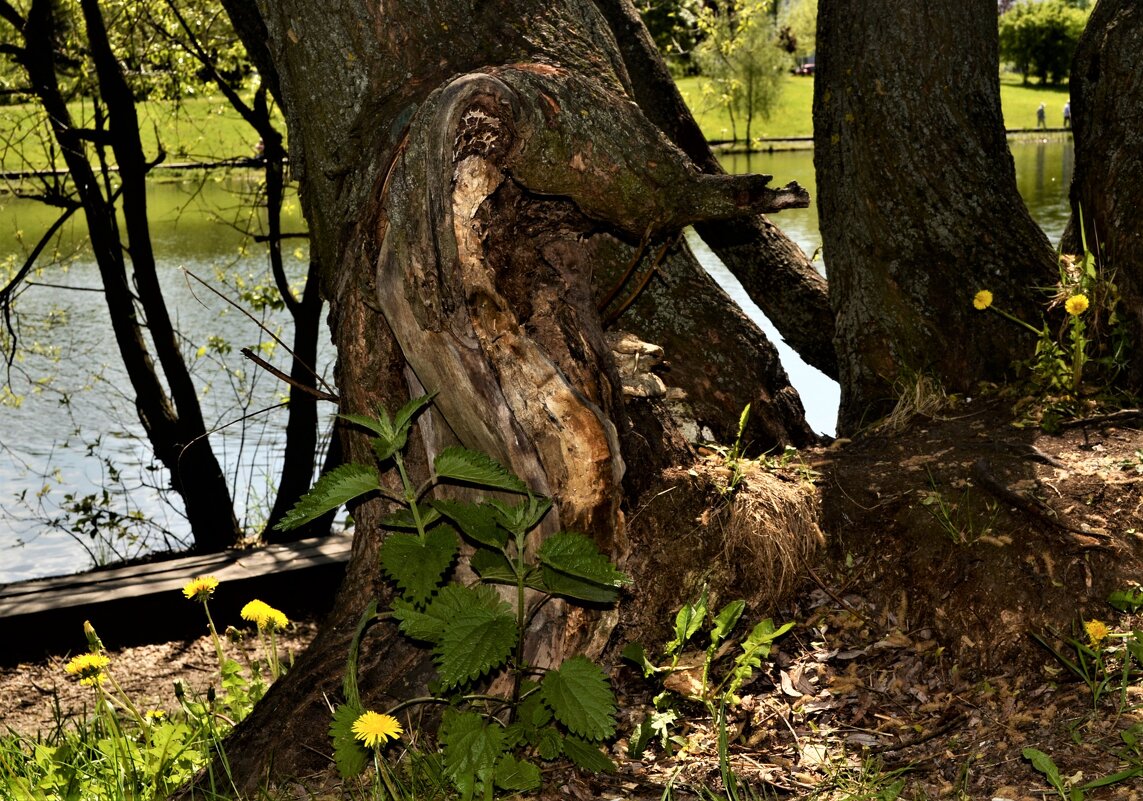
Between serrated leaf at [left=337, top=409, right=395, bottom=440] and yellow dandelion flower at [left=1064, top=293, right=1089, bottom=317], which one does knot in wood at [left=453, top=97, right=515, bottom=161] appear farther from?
yellow dandelion flower at [left=1064, top=293, right=1089, bottom=317]

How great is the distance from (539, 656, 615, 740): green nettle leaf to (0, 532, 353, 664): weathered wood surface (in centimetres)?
307

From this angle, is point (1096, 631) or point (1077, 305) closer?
point (1096, 631)

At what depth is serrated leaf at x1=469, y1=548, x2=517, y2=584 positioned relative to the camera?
8.34 feet

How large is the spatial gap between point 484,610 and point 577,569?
229 millimetres

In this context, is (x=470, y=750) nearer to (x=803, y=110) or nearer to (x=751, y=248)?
(x=751, y=248)

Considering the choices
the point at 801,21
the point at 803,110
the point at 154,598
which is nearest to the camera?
the point at 154,598

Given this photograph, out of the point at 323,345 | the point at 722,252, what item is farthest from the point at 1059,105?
the point at 722,252

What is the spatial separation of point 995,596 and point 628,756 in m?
1.07

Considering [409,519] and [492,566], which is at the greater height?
[409,519]

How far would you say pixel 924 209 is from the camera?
4004mm

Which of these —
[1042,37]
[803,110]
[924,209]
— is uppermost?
[1042,37]

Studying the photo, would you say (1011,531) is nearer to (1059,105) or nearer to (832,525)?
(832,525)

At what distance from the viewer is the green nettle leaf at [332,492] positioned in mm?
2436

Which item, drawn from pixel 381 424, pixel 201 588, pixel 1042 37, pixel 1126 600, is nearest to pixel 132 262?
pixel 201 588
